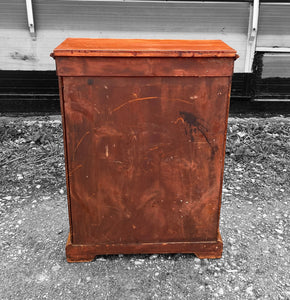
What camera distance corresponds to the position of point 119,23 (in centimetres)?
475

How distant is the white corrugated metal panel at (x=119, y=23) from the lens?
4691 mm

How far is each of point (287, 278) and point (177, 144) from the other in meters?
1.13

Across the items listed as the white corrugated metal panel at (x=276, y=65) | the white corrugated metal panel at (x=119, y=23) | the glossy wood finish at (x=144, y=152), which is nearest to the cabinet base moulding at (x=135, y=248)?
the glossy wood finish at (x=144, y=152)

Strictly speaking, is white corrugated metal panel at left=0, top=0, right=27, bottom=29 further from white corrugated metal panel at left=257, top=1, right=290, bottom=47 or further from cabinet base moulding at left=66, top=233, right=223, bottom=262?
cabinet base moulding at left=66, top=233, right=223, bottom=262

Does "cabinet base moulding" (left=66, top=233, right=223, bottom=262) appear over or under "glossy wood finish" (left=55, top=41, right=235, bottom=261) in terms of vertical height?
under

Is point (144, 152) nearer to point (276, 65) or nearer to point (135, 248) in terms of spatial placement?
point (135, 248)

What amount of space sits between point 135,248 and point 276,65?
4.08 metres

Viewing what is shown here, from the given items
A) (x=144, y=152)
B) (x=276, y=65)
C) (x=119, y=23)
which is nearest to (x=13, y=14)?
(x=119, y=23)

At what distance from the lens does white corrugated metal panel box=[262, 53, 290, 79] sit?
5.04 meters

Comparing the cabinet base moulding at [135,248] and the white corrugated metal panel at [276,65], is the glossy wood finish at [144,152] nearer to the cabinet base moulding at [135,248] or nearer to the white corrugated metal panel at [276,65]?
Result: the cabinet base moulding at [135,248]

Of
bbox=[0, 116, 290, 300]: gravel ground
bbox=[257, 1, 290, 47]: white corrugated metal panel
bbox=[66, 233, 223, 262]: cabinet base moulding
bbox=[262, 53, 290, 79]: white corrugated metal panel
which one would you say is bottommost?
bbox=[0, 116, 290, 300]: gravel ground

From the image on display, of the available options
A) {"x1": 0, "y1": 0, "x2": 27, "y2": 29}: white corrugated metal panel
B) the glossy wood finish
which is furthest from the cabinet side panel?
{"x1": 0, "y1": 0, "x2": 27, "y2": 29}: white corrugated metal panel

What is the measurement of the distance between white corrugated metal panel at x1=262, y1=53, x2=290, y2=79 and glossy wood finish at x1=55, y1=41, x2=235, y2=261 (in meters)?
3.57

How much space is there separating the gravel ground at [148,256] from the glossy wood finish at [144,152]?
143 millimetres
